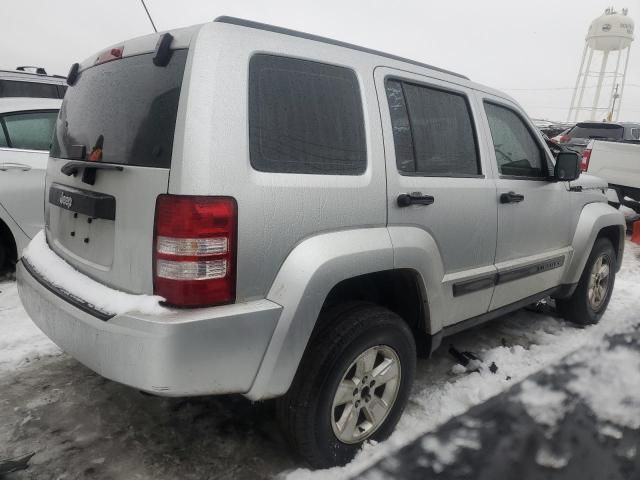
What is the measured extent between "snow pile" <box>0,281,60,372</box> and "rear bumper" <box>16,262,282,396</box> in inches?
59.6

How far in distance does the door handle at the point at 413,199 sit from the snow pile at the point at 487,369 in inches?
45.1

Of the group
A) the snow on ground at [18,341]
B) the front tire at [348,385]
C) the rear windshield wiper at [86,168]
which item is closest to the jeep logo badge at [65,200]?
the rear windshield wiper at [86,168]

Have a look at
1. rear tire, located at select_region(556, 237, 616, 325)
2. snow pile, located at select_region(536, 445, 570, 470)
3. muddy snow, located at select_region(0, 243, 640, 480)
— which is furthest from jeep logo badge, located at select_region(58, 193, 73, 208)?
rear tire, located at select_region(556, 237, 616, 325)

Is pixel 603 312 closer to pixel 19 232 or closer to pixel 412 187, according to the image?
pixel 412 187

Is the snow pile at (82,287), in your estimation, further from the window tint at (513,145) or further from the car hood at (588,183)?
the car hood at (588,183)

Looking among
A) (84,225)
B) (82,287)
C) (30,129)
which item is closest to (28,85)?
(30,129)

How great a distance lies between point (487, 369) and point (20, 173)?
402 cm

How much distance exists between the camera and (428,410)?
2693mm

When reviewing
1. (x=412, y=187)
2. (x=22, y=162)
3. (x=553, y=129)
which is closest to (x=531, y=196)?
(x=412, y=187)

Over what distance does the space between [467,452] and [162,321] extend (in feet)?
5.33

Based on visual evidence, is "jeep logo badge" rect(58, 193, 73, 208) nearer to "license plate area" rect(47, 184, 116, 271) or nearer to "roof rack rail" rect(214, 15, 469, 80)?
"license plate area" rect(47, 184, 116, 271)

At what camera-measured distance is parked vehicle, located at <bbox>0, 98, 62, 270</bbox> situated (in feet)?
13.5

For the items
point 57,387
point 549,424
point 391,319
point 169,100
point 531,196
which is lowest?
point 57,387

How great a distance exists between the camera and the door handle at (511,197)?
9.34ft
